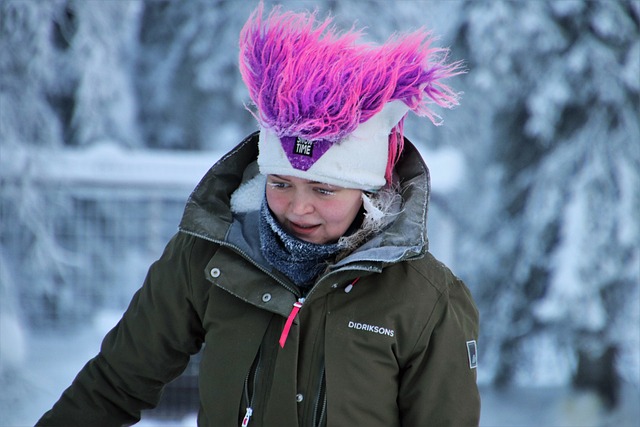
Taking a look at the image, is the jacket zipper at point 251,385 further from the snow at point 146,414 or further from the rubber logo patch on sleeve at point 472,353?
the snow at point 146,414

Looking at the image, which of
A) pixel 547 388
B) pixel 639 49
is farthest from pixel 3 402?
pixel 639 49

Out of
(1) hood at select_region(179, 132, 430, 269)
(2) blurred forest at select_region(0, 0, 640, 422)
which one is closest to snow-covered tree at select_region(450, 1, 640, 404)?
(2) blurred forest at select_region(0, 0, 640, 422)

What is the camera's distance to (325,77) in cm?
103

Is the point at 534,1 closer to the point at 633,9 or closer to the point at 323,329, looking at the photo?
the point at 633,9

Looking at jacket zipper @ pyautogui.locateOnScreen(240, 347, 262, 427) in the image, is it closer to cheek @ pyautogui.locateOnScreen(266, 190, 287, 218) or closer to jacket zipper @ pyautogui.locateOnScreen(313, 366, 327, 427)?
jacket zipper @ pyautogui.locateOnScreen(313, 366, 327, 427)

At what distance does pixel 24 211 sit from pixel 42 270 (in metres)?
0.24

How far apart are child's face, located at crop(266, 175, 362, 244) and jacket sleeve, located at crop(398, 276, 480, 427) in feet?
0.60

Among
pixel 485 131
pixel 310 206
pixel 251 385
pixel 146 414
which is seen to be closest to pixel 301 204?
pixel 310 206

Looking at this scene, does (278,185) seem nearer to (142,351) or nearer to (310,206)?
(310,206)

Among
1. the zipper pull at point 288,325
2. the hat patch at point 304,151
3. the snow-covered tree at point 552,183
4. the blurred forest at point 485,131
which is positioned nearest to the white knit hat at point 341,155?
the hat patch at point 304,151

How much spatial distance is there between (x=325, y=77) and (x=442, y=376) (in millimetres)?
437

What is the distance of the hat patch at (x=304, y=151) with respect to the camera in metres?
1.05

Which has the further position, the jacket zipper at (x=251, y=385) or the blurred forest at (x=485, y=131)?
the blurred forest at (x=485, y=131)

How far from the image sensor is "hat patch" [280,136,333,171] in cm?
105
